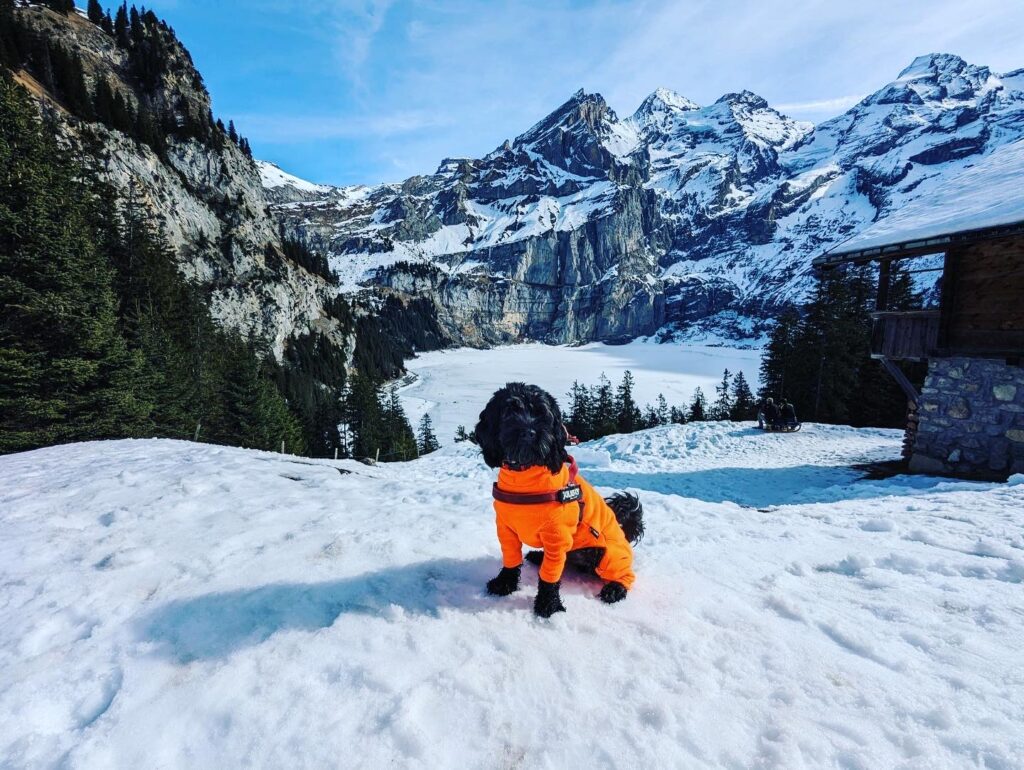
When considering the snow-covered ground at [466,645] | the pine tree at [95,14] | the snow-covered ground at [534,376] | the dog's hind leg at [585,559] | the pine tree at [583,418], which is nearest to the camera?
the snow-covered ground at [466,645]

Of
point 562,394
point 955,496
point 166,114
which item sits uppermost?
point 166,114

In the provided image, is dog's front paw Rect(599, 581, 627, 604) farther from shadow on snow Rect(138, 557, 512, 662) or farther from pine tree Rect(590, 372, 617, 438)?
pine tree Rect(590, 372, 617, 438)

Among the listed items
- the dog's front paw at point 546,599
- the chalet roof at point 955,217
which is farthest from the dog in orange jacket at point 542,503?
the chalet roof at point 955,217

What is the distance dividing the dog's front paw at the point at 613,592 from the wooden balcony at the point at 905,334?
12.4 meters

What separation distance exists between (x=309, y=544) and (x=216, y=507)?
165 centimetres

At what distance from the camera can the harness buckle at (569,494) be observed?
2693mm

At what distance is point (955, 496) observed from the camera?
651 cm

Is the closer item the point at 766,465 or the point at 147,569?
the point at 147,569

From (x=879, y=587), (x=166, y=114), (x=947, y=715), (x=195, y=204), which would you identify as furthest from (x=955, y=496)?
(x=166, y=114)

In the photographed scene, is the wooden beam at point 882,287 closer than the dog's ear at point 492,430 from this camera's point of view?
No

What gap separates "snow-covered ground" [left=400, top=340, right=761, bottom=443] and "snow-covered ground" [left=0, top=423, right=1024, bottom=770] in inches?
2446

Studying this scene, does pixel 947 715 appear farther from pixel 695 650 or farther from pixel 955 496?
pixel 955 496

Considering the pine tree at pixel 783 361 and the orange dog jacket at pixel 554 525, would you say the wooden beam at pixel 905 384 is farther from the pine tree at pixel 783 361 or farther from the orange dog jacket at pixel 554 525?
the pine tree at pixel 783 361

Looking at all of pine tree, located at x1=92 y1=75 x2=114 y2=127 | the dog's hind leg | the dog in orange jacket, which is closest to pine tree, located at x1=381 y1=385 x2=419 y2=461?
the dog's hind leg
